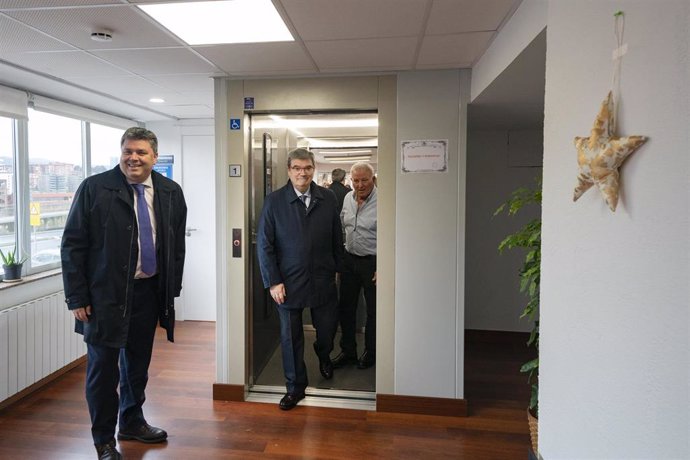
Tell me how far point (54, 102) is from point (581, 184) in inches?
156

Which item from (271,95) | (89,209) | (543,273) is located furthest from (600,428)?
(271,95)

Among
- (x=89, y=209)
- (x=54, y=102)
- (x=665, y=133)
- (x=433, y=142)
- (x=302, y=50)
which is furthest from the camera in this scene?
(x=54, y=102)

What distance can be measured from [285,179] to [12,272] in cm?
213

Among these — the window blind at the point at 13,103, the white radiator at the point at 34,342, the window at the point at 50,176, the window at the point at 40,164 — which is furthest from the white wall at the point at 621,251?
the window at the point at 50,176

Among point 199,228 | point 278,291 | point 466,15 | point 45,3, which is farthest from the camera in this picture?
point 199,228

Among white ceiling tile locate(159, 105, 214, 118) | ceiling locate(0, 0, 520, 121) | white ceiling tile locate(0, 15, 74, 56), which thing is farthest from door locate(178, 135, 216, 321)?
white ceiling tile locate(0, 15, 74, 56)

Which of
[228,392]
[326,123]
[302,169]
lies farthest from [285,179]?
[228,392]

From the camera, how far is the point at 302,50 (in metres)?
2.39

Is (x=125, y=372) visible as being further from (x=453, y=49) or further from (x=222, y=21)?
(x=453, y=49)

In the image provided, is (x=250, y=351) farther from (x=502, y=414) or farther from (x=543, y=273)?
(x=543, y=273)

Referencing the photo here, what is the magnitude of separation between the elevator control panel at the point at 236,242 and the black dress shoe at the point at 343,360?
3.99ft

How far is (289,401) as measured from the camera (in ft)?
9.62

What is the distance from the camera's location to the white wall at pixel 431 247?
2779 mm

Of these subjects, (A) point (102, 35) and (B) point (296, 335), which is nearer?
(A) point (102, 35)
